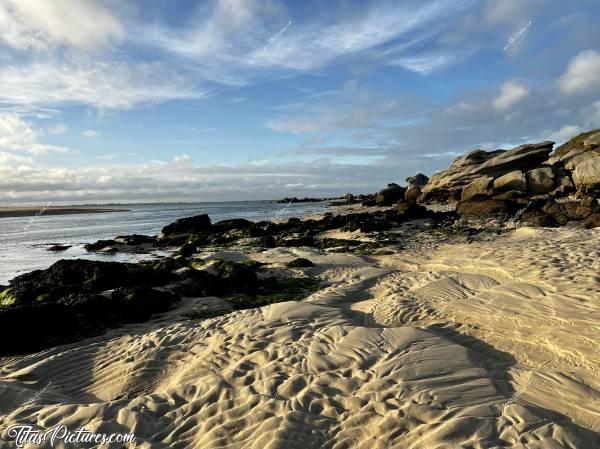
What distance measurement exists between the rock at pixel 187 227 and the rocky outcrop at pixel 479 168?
67.0 ft

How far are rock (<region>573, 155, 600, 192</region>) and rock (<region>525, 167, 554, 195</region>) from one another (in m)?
1.69

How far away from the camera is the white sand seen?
13.7 feet

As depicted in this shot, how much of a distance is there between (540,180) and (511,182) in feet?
6.00

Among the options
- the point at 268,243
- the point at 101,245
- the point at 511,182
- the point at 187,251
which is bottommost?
the point at 101,245

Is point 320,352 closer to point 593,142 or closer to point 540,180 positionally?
point 540,180

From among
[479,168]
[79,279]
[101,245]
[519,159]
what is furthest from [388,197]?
[79,279]

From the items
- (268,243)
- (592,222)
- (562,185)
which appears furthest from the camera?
(562,185)

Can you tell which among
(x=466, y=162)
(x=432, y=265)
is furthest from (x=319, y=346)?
(x=466, y=162)

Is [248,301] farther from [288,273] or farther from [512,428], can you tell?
[512,428]

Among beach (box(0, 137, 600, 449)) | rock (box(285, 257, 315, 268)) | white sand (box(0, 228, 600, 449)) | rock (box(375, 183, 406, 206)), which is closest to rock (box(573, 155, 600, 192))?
beach (box(0, 137, 600, 449))

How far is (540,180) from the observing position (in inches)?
1091

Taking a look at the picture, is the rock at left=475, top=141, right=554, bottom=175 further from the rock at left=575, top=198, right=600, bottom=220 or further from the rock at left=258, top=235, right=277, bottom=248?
the rock at left=258, top=235, right=277, bottom=248

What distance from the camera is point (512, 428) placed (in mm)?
3998

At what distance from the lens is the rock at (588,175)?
24578 millimetres
